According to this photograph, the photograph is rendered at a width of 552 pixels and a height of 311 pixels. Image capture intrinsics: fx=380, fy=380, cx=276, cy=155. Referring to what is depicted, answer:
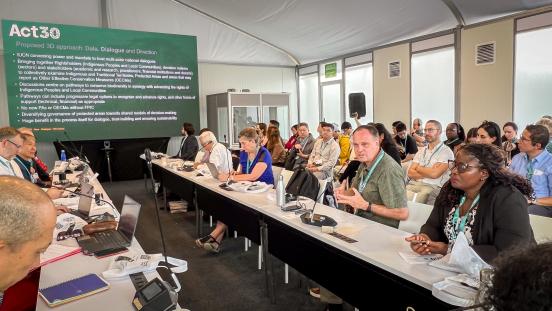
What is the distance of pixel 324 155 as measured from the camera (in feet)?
19.4

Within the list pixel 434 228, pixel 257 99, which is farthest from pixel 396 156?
pixel 257 99

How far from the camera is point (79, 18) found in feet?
26.5

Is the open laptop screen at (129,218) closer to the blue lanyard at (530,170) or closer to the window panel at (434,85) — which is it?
the blue lanyard at (530,170)

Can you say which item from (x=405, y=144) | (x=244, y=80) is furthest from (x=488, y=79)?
(x=244, y=80)

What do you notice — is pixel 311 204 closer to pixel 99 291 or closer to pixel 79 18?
→ pixel 99 291

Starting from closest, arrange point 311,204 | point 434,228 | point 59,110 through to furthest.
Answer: point 434,228, point 311,204, point 59,110

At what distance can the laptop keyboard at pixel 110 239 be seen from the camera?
7.08ft

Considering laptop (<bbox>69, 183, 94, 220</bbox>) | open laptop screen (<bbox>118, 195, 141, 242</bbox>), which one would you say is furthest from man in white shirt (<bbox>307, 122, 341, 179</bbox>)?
open laptop screen (<bbox>118, 195, 141, 242</bbox>)

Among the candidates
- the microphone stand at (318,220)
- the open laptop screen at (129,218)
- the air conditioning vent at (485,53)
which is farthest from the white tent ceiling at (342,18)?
the open laptop screen at (129,218)

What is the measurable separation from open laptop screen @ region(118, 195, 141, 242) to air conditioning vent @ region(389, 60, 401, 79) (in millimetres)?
6664

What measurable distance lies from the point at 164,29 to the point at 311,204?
7266 mm

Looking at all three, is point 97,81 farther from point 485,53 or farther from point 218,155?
point 485,53

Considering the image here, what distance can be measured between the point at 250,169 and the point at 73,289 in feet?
8.51

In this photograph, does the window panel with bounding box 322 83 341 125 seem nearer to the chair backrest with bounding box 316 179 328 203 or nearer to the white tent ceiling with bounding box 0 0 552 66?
the white tent ceiling with bounding box 0 0 552 66
